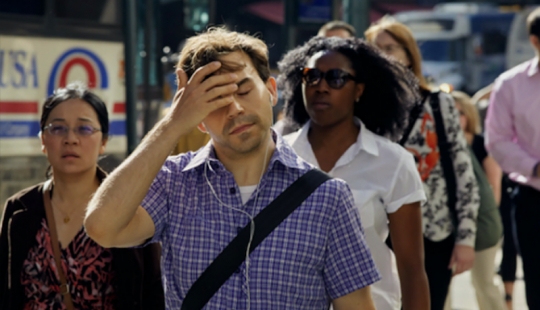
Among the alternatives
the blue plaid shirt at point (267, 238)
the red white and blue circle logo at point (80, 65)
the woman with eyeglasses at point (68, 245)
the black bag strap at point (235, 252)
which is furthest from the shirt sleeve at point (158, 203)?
the red white and blue circle logo at point (80, 65)

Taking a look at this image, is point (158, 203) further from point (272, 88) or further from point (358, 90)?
point (358, 90)

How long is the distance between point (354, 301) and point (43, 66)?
525cm

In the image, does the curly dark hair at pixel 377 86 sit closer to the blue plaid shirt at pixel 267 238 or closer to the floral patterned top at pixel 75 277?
the floral patterned top at pixel 75 277

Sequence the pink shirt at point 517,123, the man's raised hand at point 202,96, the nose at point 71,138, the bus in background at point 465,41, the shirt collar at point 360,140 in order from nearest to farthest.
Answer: the man's raised hand at point 202,96
the shirt collar at point 360,140
the nose at point 71,138
the pink shirt at point 517,123
the bus in background at point 465,41

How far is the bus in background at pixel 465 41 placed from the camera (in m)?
28.6

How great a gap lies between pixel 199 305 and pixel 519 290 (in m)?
7.25

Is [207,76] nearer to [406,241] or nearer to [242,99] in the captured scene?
[242,99]

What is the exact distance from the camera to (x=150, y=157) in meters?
2.54

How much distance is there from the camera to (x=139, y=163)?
254 cm

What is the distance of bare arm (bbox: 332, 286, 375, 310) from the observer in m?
2.66

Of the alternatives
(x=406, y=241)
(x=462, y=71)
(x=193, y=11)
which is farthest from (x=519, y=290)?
(x=462, y=71)

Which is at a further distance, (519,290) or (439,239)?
(519,290)

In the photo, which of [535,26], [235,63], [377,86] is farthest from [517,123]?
[235,63]

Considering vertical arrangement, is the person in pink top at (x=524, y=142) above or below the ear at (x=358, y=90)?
below
